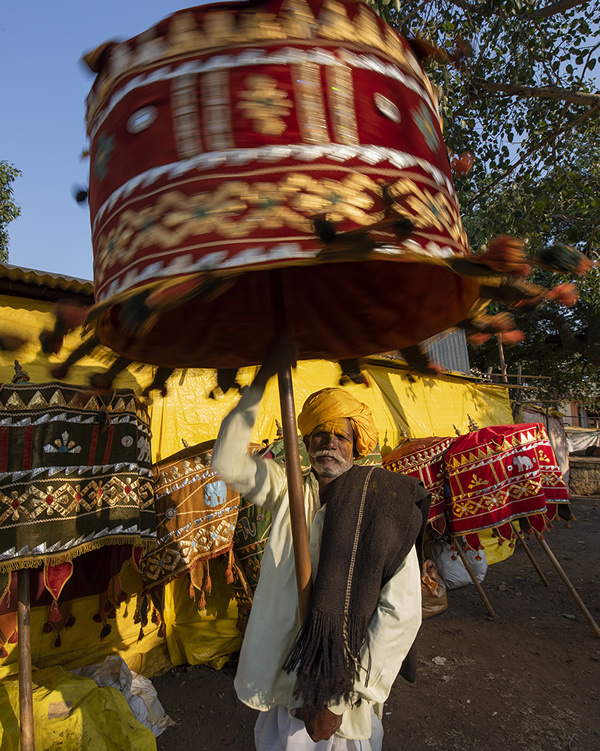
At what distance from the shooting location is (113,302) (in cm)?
124

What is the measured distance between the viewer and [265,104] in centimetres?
129

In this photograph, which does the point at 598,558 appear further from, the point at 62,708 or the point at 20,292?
the point at 20,292

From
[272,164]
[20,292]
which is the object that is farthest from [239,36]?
[20,292]

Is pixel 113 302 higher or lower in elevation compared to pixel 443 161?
lower

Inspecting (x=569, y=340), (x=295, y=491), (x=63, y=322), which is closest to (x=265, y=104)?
(x=63, y=322)

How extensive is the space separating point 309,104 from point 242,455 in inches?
50.3

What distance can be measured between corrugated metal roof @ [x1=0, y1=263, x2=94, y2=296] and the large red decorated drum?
244cm

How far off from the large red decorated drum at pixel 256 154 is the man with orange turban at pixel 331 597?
69 centimetres

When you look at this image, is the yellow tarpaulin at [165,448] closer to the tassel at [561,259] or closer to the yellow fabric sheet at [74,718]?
the yellow fabric sheet at [74,718]

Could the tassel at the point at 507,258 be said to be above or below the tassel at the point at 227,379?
above

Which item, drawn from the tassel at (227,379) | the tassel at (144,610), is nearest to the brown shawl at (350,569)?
the tassel at (227,379)

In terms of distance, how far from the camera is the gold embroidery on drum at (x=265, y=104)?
1.29 metres

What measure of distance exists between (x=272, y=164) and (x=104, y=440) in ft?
7.65

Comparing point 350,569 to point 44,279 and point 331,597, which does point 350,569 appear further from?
point 44,279
